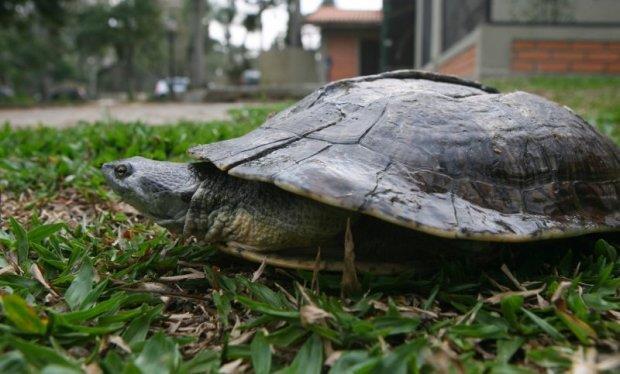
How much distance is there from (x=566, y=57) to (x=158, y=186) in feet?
30.8

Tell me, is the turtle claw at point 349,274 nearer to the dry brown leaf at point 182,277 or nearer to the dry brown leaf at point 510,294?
the dry brown leaf at point 510,294

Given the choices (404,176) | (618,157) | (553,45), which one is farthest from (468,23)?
(404,176)

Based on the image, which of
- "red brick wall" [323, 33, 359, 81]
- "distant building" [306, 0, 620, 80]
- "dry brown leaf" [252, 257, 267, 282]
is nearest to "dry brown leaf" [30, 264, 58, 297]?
"dry brown leaf" [252, 257, 267, 282]

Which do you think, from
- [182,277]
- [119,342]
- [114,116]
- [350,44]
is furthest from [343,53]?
[119,342]

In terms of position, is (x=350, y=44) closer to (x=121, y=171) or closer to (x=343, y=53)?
(x=343, y=53)

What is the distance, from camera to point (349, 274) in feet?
5.20

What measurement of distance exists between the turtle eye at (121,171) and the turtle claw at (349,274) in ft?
3.15

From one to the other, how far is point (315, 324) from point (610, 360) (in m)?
0.68

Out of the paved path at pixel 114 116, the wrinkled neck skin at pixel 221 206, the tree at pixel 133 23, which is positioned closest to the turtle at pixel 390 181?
the wrinkled neck skin at pixel 221 206

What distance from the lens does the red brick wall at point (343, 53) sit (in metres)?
23.9

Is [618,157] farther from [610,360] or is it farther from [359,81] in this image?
[610,360]

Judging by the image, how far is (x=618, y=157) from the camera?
218 centimetres

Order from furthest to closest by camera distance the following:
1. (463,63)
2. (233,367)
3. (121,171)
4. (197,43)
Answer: (197,43) → (463,63) → (121,171) → (233,367)

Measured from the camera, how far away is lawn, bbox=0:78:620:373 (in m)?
1.25
